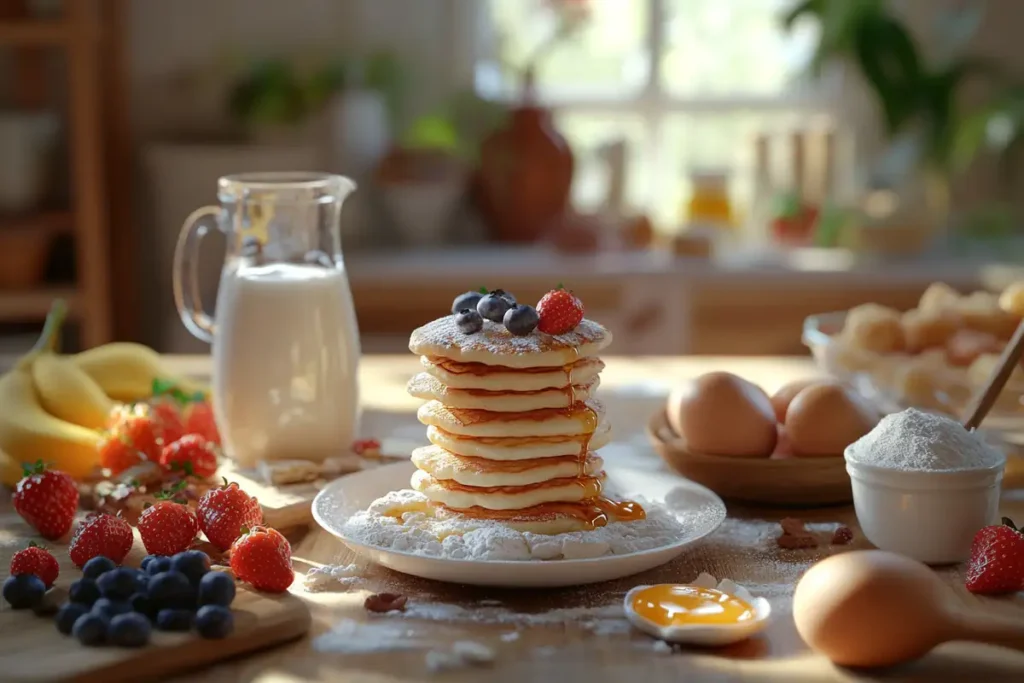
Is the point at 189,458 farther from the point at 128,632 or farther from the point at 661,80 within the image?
the point at 661,80

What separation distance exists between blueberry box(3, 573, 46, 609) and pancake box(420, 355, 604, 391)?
39 centimetres

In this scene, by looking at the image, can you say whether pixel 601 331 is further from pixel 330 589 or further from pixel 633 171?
pixel 633 171

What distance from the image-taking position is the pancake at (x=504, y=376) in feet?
3.84

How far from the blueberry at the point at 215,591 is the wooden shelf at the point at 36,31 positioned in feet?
7.95

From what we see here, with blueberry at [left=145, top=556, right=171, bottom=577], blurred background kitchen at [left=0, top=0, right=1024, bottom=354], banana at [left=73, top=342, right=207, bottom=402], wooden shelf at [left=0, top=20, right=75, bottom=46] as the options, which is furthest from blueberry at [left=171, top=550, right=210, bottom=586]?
wooden shelf at [left=0, top=20, right=75, bottom=46]

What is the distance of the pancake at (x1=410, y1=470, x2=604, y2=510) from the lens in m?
1.17

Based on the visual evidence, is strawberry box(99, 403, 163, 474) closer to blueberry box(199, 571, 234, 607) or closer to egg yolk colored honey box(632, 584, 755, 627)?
blueberry box(199, 571, 234, 607)

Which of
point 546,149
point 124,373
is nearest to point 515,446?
point 124,373

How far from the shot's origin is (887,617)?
0.92 m

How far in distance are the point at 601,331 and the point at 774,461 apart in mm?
247

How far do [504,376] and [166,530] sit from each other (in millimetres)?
326

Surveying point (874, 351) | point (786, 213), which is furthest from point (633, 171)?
point (874, 351)

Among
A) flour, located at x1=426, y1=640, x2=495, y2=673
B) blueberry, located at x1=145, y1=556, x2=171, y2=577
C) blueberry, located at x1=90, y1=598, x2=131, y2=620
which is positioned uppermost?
blueberry, located at x1=145, y1=556, x2=171, y2=577

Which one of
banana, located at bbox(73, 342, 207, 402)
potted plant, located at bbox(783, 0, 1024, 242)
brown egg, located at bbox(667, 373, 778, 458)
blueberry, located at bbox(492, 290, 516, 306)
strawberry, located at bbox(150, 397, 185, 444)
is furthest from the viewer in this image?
potted plant, located at bbox(783, 0, 1024, 242)
